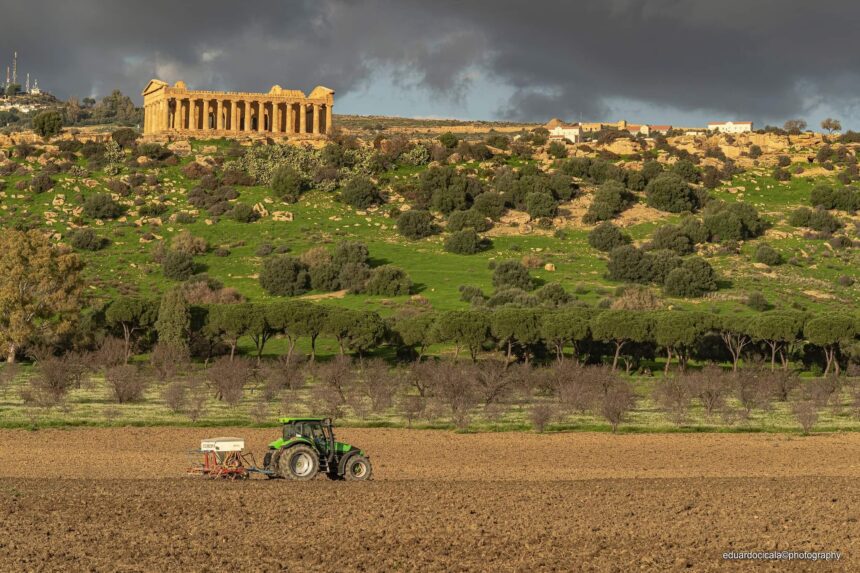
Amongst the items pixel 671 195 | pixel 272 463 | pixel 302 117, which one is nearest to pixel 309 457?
pixel 272 463

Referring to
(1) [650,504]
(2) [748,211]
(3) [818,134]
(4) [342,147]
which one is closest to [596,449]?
(1) [650,504]

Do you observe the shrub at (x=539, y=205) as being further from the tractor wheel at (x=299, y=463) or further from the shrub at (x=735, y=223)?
Answer: the tractor wheel at (x=299, y=463)

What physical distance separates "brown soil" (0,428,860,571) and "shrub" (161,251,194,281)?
5725 centimetres

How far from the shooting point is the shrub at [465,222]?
107875 millimetres

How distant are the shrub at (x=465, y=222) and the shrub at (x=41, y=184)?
37.0 m

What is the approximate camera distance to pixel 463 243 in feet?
337

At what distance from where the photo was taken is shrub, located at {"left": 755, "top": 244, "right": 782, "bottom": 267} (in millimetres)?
99062

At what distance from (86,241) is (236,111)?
46045 mm

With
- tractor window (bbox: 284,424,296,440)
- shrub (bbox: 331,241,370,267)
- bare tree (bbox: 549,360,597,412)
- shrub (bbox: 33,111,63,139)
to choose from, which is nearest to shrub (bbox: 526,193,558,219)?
shrub (bbox: 331,241,370,267)

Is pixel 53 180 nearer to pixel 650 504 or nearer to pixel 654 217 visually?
pixel 654 217

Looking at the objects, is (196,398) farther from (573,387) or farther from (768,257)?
(768,257)

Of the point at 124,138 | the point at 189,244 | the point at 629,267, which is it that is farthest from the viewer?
the point at 124,138

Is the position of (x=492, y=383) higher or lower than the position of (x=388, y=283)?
lower

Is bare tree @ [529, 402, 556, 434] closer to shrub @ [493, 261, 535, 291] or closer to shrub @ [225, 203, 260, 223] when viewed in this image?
shrub @ [493, 261, 535, 291]
